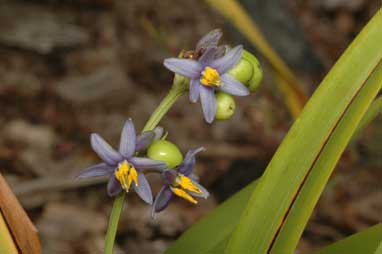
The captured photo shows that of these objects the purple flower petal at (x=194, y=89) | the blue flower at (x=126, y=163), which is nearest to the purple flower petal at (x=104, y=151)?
the blue flower at (x=126, y=163)

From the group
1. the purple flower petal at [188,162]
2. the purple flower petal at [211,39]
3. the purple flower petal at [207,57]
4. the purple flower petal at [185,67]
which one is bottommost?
the purple flower petal at [188,162]

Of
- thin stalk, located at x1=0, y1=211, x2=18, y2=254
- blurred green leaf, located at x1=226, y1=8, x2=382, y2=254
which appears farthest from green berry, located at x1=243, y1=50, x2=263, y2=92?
thin stalk, located at x1=0, y1=211, x2=18, y2=254

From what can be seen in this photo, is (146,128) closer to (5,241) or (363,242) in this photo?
(5,241)

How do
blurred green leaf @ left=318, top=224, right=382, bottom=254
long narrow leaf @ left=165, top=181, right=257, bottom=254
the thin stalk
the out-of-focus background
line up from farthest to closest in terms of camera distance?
1. the out-of-focus background
2. long narrow leaf @ left=165, top=181, right=257, bottom=254
3. blurred green leaf @ left=318, top=224, right=382, bottom=254
4. the thin stalk

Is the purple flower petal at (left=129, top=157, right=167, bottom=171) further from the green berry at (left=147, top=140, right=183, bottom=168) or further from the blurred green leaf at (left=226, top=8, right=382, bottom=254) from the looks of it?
the blurred green leaf at (left=226, top=8, right=382, bottom=254)

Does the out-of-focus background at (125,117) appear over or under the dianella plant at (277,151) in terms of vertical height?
under

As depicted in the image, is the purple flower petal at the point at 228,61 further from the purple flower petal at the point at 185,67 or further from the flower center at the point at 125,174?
the flower center at the point at 125,174
